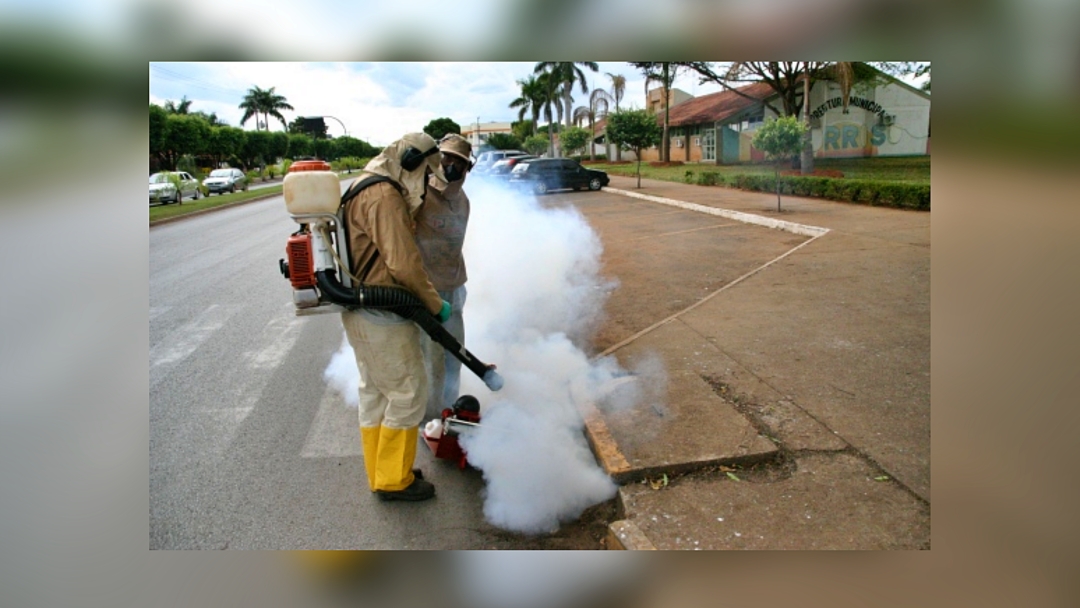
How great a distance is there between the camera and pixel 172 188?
11.3 feet

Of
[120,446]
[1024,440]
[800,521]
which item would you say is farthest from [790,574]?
[120,446]

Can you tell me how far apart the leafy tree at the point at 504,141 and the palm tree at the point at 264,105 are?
121cm

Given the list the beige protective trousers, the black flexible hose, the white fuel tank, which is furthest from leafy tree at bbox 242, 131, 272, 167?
the beige protective trousers

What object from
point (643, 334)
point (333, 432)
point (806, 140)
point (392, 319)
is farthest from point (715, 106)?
point (333, 432)

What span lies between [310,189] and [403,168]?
42cm

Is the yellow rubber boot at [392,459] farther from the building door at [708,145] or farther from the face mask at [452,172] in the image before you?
the building door at [708,145]

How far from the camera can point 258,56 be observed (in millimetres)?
2615

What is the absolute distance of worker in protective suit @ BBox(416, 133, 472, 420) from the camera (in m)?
3.13

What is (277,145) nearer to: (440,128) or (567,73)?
(440,128)

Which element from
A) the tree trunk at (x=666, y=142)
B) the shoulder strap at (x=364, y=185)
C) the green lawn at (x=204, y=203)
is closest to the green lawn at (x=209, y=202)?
the green lawn at (x=204, y=203)

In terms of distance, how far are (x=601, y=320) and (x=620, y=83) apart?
2160 millimetres

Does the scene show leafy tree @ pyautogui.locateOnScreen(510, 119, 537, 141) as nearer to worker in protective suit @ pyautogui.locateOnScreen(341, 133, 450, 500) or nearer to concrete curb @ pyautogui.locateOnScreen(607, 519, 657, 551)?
worker in protective suit @ pyautogui.locateOnScreen(341, 133, 450, 500)

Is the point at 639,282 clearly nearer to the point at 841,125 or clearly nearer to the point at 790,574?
the point at 841,125

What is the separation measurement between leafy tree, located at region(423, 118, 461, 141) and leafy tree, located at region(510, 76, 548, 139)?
328 millimetres
